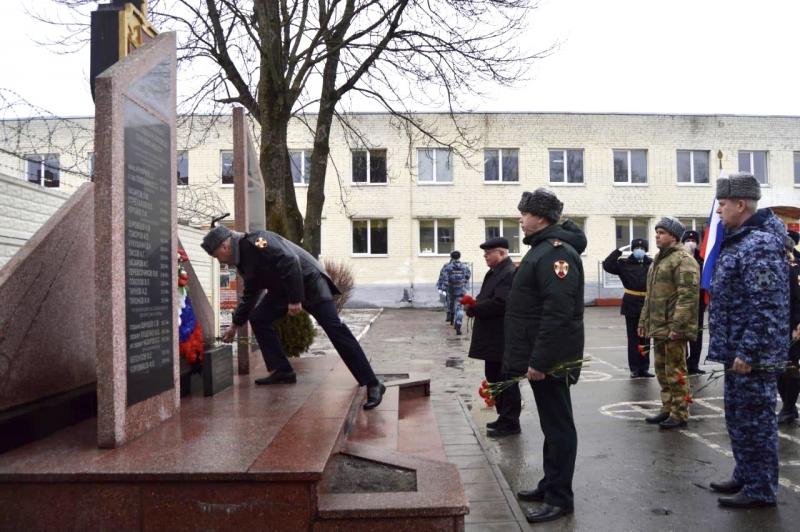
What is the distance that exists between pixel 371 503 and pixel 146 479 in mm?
1117

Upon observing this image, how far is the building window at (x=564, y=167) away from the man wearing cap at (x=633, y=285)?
1982 centimetres

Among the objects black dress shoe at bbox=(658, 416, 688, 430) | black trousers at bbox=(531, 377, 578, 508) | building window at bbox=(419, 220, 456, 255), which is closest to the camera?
black trousers at bbox=(531, 377, 578, 508)

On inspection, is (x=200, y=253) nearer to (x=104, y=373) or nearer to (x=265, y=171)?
(x=265, y=171)

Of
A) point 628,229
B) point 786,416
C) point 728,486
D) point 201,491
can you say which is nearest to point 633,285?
point 786,416

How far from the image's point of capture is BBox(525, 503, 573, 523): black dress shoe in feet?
13.4

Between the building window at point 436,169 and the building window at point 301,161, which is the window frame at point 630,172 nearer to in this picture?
the building window at point 436,169

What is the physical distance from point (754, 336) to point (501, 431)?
2.81 metres

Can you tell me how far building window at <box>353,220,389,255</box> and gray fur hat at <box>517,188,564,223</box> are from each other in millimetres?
24107

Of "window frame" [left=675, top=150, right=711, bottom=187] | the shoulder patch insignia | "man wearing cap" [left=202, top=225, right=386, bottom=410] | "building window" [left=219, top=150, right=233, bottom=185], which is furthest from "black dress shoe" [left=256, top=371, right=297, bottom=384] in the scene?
"window frame" [left=675, top=150, right=711, bottom=187]

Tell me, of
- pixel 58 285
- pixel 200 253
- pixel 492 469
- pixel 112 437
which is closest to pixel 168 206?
pixel 58 285

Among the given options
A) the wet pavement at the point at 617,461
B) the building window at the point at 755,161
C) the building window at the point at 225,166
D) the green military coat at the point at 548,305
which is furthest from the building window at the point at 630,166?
the green military coat at the point at 548,305

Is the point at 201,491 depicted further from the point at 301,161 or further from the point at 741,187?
the point at 301,161

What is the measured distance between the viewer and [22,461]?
358 cm

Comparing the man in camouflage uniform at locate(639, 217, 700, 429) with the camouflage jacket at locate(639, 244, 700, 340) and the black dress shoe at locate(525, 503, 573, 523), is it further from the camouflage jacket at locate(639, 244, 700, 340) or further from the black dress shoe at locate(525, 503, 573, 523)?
the black dress shoe at locate(525, 503, 573, 523)
